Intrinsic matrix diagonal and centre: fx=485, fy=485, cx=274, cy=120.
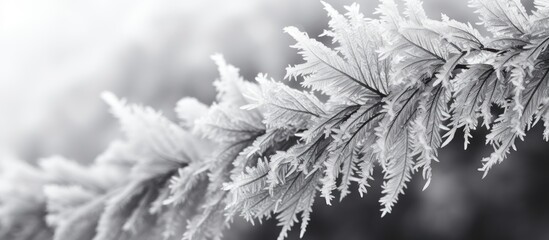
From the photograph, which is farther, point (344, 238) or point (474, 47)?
point (344, 238)

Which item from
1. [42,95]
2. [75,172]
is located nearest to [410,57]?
[75,172]

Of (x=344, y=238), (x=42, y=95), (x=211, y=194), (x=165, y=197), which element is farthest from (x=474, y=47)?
(x=42, y=95)

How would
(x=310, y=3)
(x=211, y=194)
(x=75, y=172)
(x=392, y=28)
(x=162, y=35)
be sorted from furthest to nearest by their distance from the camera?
(x=162, y=35) → (x=310, y=3) → (x=75, y=172) → (x=211, y=194) → (x=392, y=28)

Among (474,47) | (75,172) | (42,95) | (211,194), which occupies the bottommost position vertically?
(474,47)

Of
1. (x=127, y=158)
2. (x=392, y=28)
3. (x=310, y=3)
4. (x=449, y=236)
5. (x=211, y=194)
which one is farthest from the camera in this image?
(x=310, y=3)

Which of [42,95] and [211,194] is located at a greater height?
[42,95]

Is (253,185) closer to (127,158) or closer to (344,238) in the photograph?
(127,158)

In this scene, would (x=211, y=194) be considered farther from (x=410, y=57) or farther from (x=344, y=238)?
(x=344, y=238)
